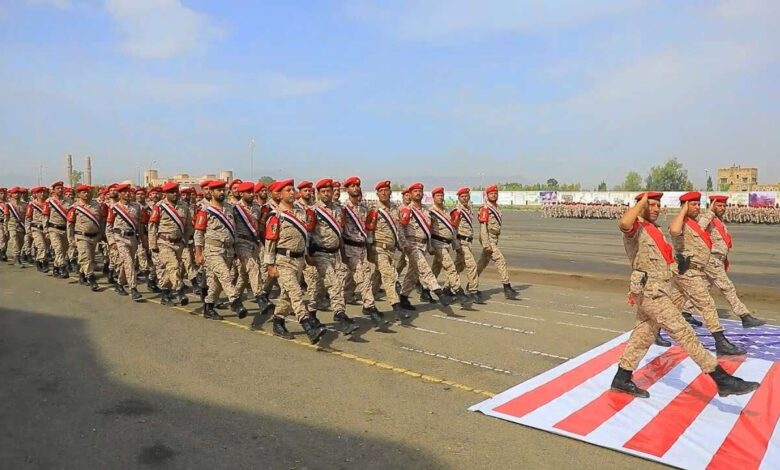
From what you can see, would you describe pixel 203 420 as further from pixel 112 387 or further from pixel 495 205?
pixel 495 205

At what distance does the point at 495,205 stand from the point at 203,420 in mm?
7177

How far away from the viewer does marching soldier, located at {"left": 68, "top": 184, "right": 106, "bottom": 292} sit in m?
11.4

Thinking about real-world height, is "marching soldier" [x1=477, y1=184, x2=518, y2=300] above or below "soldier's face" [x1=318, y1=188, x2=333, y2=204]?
below

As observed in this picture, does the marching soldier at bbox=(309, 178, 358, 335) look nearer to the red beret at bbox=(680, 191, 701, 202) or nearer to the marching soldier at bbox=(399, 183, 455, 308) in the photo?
the marching soldier at bbox=(399, 183, 455, 308)

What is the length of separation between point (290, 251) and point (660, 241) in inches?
164

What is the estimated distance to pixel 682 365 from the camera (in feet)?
20.2

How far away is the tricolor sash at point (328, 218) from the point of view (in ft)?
24.6

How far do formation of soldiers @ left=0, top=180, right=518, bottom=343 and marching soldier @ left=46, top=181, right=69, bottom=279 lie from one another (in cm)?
3

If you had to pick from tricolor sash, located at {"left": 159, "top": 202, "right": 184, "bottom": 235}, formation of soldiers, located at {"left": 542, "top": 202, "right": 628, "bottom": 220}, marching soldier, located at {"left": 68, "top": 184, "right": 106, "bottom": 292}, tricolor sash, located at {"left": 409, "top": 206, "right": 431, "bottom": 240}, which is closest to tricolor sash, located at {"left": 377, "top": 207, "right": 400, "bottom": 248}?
tricolor sash, located at {"left": 409, "top": 206, "right": 431, "bottom": 240}

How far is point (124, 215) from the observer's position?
34.7 ft

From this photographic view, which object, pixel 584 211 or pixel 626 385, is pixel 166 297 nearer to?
pixel 626 385

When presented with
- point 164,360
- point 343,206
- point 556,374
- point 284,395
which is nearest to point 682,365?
point 556,374

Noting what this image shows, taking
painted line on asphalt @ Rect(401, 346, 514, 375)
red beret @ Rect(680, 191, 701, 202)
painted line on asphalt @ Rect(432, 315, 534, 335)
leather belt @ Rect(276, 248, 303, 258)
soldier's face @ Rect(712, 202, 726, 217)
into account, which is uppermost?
red beret @ Rect(680, 191, 701, 202)

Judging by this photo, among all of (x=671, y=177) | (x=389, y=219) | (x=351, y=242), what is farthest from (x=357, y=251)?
(x=671, y=177)
